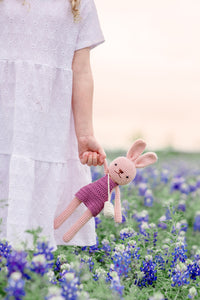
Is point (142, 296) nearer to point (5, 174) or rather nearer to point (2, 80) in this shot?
point (5, 174)

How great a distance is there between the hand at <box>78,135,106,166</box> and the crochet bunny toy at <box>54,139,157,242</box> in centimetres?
10

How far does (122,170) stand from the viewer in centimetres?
308

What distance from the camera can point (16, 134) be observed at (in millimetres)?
Result: 3012

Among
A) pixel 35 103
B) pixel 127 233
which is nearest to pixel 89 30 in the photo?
pixel 35 103

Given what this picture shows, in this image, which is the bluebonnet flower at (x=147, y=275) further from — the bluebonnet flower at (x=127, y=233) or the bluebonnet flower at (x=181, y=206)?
the bluebonnet flower at (x=181, y=206)

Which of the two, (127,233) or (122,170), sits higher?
(122,170)

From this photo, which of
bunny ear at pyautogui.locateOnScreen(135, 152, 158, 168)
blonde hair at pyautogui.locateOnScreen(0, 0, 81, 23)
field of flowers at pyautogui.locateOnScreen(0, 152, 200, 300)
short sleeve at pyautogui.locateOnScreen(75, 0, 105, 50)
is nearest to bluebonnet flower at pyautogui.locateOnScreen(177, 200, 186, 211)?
field of flowers at pyautogui.locateOnScreen(0, 152, 200, 300)

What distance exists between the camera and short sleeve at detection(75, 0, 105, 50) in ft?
10.7

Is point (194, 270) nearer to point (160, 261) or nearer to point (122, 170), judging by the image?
point (160, 261)

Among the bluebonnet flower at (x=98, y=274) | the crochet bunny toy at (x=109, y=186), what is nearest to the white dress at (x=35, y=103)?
the crochet bunny toy at (x=109, y=186)

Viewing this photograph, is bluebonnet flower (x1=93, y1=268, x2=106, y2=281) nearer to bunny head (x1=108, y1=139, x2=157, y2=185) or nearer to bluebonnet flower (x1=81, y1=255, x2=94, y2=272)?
bluebonnet flower (x1=81, y1=255, x2=94, y2=272)

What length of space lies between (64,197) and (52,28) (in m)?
1.15

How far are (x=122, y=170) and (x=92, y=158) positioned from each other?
0.21 metres

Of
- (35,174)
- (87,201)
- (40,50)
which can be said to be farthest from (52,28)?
(87,201)
